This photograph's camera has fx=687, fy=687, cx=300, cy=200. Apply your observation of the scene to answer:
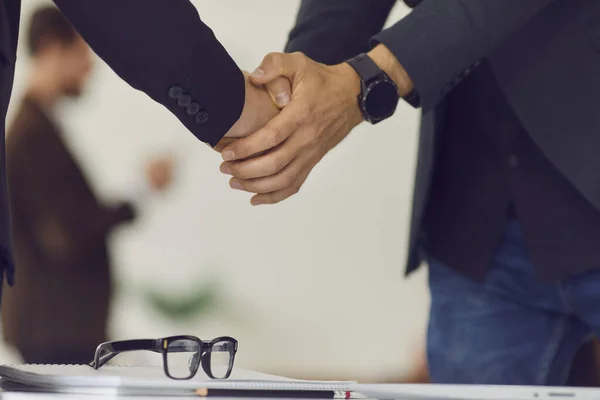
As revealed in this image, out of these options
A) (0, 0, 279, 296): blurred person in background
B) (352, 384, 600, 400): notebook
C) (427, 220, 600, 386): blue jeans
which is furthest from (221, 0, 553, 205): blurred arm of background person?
(352, 384, 600, 400): notebook

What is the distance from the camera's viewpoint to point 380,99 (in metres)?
0.88

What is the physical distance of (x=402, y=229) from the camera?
74.4 inches

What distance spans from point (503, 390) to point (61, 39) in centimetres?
173

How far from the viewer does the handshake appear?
849mm

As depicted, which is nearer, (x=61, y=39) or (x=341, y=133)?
(x=341, y=133)

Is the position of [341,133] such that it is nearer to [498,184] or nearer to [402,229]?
[498,184]

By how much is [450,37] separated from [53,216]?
4.59ft

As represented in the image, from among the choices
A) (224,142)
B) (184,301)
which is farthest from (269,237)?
(224,142)

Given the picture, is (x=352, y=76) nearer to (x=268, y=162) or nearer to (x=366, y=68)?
(x=366, y=68)

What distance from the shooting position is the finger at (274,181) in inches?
34.7

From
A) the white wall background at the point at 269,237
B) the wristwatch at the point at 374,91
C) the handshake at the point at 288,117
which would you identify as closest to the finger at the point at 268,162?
the handshake at the point at 288,117

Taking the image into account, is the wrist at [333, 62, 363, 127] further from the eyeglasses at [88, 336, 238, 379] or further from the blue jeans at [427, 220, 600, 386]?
the eyeglasses at [88, 336, 238, 379]

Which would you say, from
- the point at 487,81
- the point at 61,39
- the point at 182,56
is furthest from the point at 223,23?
the point at 182,56

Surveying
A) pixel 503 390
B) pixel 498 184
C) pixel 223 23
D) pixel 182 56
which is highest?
pixel 223 23
